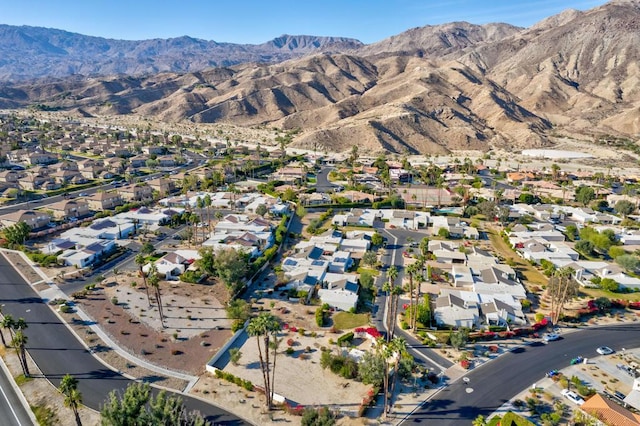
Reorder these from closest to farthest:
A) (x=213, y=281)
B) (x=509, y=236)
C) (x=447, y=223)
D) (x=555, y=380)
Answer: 1. (x=555, y=380)
2. (x=213, y=281)
3. (x=509, y=236)
4. (x=447, y=223)

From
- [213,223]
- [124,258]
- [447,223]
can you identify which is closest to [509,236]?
[447,223]

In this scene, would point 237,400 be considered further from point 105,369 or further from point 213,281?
point 213,281

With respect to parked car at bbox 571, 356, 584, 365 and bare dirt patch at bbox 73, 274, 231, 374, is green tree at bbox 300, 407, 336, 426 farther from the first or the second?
parked car at bbox 571, 356, 584, 365

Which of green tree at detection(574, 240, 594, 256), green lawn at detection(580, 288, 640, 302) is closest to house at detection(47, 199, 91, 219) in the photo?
green lawn at detection(580, 288, 640, 302)

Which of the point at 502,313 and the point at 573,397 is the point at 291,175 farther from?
the point at 573,397

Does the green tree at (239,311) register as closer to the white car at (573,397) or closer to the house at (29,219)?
the white car at (573,397)
